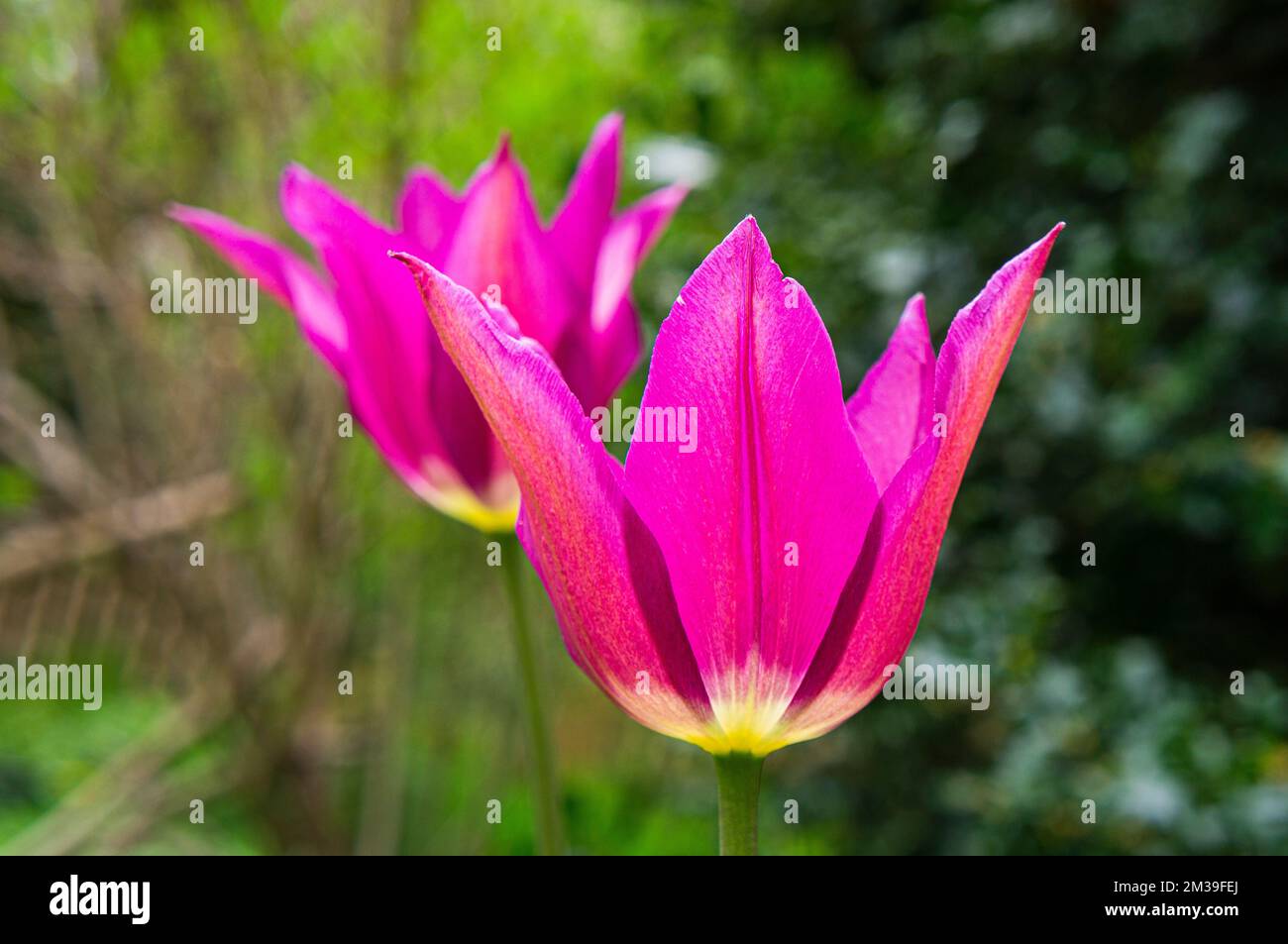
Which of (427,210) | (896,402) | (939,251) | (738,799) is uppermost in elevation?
(939,251)

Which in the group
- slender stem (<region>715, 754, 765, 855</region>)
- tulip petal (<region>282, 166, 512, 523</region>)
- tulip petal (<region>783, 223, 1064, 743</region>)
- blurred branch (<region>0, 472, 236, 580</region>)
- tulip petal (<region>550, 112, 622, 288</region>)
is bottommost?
slender stem (<region>715, 754, 765, 855</region>)

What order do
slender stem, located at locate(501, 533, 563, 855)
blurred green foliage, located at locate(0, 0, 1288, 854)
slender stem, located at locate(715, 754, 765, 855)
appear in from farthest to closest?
blurred green foliage, located at locate(0, 0, 1288, 854) < slender stem, located at locate(501, 533, 563, 855) < slender stem, located at locate(715, 754, 765, 855)

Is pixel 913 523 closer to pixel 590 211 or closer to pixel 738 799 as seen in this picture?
pixel 738 799

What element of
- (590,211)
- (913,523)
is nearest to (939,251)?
(590,211)

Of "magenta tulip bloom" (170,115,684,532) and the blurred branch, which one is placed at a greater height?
the blurred branch

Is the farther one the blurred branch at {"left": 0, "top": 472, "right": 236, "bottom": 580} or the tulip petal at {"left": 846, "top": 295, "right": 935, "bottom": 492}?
the blurred branch at {"left": 0, "top": 472, "right": 236, "bottom": 580}

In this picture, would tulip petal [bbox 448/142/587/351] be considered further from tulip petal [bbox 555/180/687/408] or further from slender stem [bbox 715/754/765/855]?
slender stem [bbox 715/754/765/855]

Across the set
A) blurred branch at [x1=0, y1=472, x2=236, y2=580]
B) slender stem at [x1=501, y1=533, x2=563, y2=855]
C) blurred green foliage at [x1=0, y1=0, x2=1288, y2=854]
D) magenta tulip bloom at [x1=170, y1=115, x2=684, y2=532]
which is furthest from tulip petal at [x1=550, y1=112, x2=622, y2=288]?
blurred branch at [x1=0, y1=472, x2=236, y2=580]

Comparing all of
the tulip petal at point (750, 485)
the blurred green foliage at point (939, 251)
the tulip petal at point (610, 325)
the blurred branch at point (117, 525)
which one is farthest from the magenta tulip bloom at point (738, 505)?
the blurred branch at point (117, 525)
